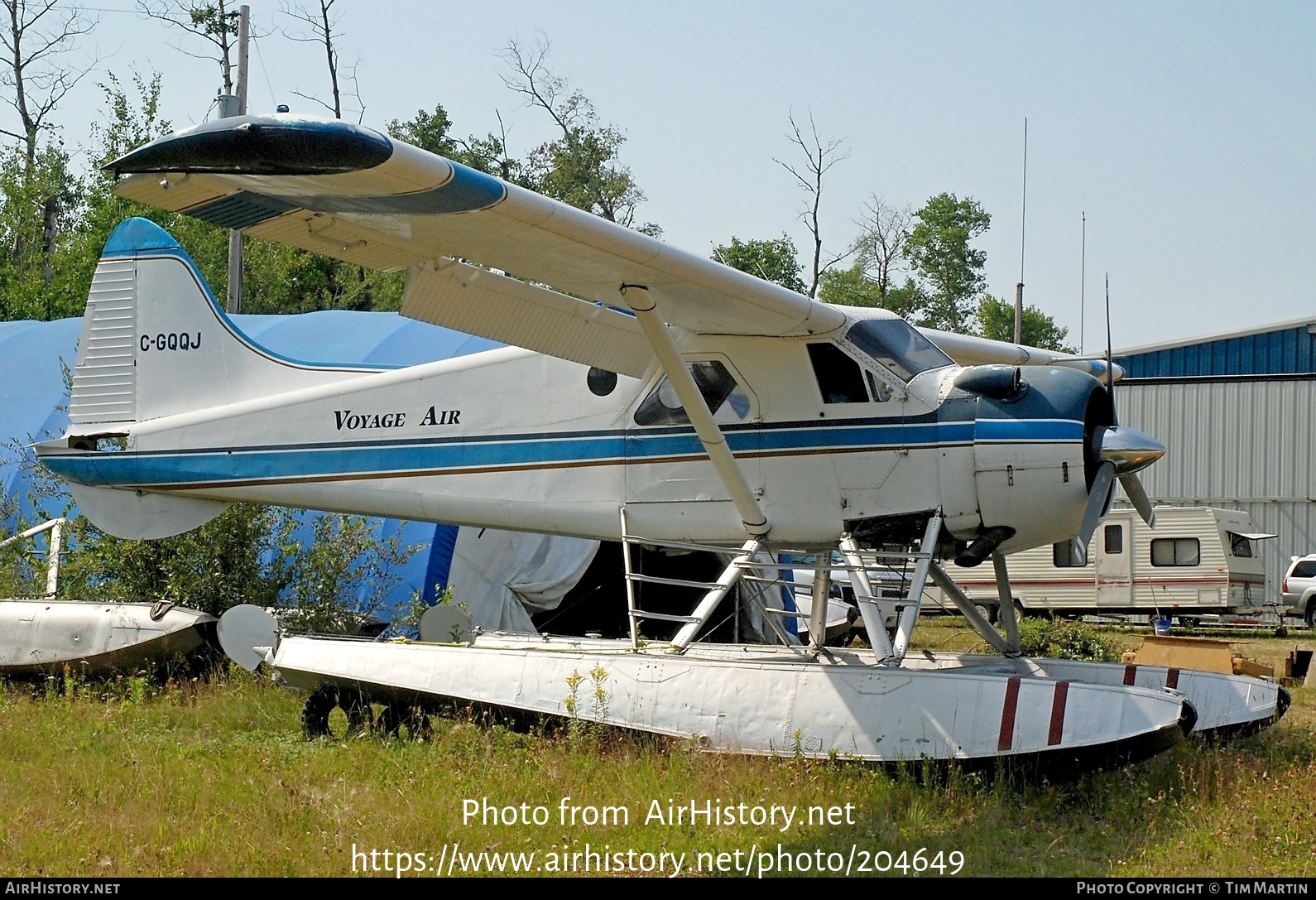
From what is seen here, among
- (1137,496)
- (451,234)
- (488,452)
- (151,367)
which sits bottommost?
(1137,496)

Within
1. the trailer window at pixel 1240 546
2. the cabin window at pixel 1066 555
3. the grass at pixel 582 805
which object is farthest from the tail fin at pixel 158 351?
the trailer window at pixel 1240 546

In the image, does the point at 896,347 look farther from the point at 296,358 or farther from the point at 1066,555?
the point at 296,358

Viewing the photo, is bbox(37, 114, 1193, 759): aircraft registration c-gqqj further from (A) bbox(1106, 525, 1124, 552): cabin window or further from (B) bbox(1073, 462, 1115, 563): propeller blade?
(A) bbox(1106, 525, 1124, 552): cabin window

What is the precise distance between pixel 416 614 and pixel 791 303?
5.77m

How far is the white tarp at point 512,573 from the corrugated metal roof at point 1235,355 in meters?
18.4

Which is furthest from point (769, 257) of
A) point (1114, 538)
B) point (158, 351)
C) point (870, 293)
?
point (158, 351)

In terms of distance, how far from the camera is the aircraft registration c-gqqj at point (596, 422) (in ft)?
20.3

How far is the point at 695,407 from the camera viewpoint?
7.37m

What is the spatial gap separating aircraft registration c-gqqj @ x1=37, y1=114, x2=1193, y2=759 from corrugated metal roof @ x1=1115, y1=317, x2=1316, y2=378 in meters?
19.8

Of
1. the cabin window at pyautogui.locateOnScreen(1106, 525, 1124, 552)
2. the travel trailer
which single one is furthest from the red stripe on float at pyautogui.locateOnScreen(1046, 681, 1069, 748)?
the cabin window at pyautogui.locateOnScreen(1106, 525, 1124, 552)

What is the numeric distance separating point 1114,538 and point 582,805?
1728 centimetres

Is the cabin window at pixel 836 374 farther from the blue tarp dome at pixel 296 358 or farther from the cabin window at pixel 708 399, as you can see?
the blue tarp dome at pixel 296 358

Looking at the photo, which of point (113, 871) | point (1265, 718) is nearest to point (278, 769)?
point (113, 871)

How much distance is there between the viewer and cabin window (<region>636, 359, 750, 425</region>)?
8.13 meters
